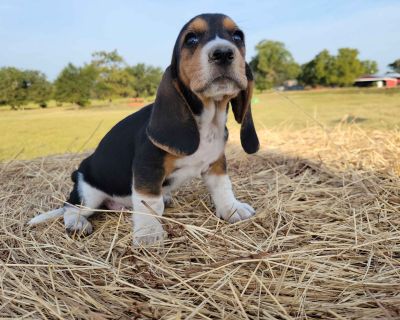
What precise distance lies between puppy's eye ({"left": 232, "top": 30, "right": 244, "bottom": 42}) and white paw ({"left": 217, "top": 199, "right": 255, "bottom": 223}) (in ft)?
3.71

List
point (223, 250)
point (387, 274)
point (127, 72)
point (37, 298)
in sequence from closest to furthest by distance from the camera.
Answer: point (37, 298), point (387, 274), point (223, 250), point (127, 72)

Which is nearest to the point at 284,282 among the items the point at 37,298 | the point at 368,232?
the point at 368,232

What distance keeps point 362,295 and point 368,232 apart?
2.38 feet

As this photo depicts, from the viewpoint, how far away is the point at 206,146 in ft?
7.74

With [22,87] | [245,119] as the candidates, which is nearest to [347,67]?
[22,87]

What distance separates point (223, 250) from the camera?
1979 mm

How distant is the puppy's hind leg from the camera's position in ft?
8.22

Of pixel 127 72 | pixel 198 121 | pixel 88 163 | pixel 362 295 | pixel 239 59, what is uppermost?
pixel 127 72

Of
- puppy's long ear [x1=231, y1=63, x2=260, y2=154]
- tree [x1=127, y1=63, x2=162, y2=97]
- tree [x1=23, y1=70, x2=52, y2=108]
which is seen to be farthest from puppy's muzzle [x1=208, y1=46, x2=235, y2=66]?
tree [x1=127, y1=63, x2=162, y2=97]

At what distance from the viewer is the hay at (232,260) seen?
153cm

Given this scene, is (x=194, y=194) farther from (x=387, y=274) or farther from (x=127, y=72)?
(x=127, y=72)

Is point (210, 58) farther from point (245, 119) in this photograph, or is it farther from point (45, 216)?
point (45, 216)

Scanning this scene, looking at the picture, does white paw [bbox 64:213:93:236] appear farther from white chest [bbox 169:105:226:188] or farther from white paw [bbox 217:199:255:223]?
white paw [bbox 217:199:255:223]

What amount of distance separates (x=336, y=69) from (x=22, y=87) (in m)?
23.2
